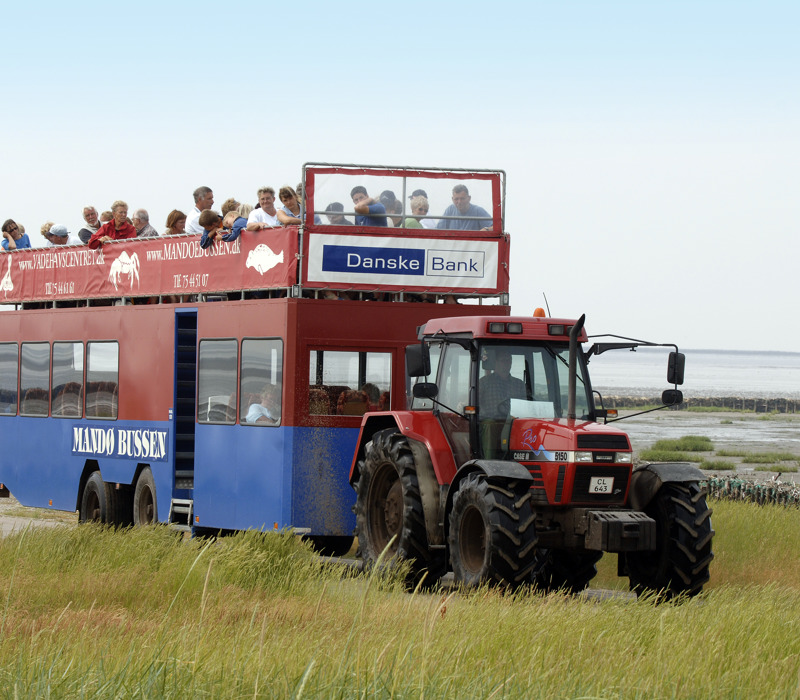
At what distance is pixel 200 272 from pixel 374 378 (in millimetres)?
2848

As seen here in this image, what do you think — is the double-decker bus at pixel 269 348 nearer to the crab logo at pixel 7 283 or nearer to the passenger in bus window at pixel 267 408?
the passenger in bus window at pixel 267 408

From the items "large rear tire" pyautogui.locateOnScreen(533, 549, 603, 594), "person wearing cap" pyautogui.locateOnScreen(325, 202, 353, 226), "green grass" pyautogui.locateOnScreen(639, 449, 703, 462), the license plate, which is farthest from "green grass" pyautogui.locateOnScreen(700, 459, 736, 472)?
the license plate

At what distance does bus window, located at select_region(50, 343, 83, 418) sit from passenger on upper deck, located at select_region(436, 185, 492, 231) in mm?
5967

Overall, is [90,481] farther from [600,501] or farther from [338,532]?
[600,501]

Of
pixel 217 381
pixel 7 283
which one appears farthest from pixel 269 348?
pixel 7 283

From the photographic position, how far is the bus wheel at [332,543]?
15617 mm

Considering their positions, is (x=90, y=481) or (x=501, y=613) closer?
(x=501, y=613)

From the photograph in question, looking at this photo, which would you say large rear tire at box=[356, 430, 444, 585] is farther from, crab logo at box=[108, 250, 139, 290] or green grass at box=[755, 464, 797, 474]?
green grass at box=[755, 464, 797, 474]

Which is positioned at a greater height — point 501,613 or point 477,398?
point 477,398

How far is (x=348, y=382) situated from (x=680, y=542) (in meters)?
4.24

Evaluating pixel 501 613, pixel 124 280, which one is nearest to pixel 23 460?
pixel 124 280

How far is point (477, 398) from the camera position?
1227 centimetres

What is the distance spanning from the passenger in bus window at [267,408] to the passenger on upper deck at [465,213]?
2.50 metres

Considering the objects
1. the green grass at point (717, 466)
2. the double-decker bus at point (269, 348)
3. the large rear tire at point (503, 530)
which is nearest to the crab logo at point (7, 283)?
the double-decker bus at point (269, 348)
